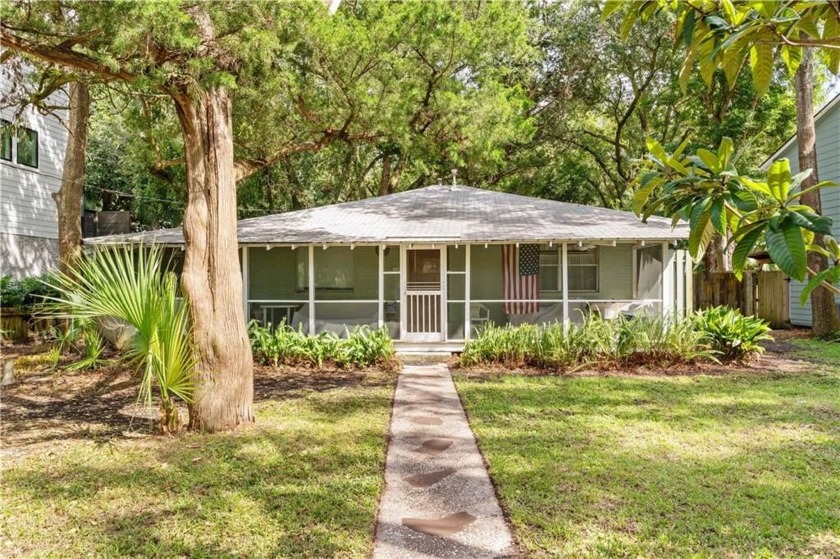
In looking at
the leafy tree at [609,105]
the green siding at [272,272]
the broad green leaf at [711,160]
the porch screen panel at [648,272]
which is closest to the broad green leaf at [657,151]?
the broad green leaf at [711,160]

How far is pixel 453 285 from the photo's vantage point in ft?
43.0

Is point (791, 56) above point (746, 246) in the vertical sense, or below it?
above

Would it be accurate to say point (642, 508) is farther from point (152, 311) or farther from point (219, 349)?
point (152, 311)

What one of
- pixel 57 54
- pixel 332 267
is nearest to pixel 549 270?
pixel 332 267

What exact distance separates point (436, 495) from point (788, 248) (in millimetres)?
3489

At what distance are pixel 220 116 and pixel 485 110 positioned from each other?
224 inches

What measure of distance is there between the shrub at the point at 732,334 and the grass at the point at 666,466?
1.80m

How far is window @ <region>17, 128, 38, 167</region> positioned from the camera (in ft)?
50.1

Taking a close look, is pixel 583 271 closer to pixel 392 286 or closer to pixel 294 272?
pixel 392 286

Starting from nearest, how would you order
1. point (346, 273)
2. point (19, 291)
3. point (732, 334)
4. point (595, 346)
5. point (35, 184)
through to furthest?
point (595, 346) < point (732, 334) < point (346, 273) < point (19, 291) < point (35, 184)

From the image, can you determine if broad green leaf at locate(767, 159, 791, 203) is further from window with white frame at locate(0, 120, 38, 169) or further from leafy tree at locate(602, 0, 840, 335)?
window with white frame at locate(0, 120, 38, 169)

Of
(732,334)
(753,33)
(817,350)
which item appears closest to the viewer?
(753,33)

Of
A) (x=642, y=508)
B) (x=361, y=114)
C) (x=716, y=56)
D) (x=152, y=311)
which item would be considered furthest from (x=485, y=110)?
(x=716, y=56)

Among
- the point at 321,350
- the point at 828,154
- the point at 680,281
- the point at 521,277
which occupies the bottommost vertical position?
the point at 321,350
